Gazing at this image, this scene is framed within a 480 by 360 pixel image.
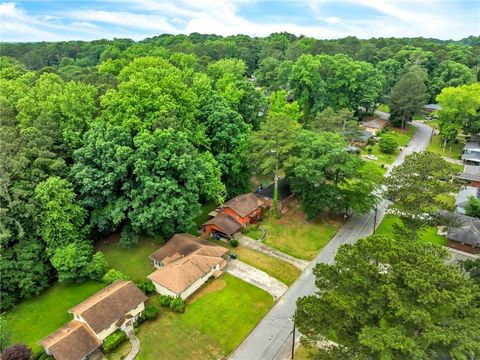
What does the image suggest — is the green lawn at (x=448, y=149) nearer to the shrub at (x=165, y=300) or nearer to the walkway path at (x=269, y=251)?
the walkway path at (x=269, y=251)

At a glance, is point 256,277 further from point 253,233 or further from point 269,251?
point 253,233

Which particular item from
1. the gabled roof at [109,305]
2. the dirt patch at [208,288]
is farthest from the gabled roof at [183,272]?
the gabled roof at [109,305]

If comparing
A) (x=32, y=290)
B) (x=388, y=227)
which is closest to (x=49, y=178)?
(x=32, y=290)

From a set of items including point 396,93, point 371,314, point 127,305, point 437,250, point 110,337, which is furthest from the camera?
point 396,93

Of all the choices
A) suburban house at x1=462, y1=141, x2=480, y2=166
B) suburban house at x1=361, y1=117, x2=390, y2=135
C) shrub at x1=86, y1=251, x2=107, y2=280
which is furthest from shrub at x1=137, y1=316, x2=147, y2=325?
suburban house at x1=361, y1=117, x2=390, y2=135

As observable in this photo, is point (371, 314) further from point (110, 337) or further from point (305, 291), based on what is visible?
point (110, 337)

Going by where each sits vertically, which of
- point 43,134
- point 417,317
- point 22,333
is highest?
point 43,134

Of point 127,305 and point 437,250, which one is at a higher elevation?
point 437,250

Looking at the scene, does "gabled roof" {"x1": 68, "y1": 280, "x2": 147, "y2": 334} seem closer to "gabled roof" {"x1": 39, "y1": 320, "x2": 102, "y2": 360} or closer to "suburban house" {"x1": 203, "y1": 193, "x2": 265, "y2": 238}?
"gabled roof" {"x1": 39, "y1": 320, "x2": 102, "y2": 360}

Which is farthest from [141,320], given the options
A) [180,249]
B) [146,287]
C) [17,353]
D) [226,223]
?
[226,223]
